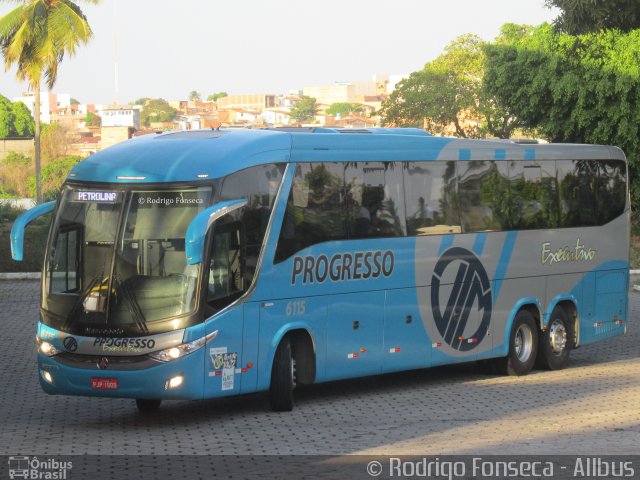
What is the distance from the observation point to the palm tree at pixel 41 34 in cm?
5088

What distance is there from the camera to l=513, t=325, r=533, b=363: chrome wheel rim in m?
18.2

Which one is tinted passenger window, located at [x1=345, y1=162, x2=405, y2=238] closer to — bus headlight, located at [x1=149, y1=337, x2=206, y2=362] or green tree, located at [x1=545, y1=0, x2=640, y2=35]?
bus headlight, located at [x1=149, y1=337, x2=206, y2=362]

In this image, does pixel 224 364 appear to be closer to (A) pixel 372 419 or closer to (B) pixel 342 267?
(A) pixel 372 419

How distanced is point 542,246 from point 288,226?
213 inches

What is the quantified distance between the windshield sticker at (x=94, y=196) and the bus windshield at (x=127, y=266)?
10 millimetres

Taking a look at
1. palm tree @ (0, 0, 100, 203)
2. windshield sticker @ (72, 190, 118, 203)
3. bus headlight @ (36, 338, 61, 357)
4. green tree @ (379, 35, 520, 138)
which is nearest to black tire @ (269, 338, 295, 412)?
bus headlight @ (36, 338, 61, 357)

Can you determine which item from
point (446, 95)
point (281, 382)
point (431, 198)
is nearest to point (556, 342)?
point (431, 198)

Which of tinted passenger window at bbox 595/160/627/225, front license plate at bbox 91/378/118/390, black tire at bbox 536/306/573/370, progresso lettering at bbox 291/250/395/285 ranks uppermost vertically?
tinted passenger window at bbox 595/160/627/225

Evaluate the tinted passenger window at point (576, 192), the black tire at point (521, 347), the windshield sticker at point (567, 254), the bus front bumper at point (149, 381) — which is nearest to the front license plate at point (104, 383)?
the bus front bumper at point (149, 381)

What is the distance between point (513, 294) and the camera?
17.9 metres

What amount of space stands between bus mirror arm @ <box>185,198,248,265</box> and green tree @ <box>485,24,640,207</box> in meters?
29.8

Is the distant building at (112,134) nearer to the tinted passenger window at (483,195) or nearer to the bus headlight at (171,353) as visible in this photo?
the tinted passenger window at (483,195)

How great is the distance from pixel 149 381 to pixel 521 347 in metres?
7.15

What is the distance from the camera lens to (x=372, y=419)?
13539 millimetres
